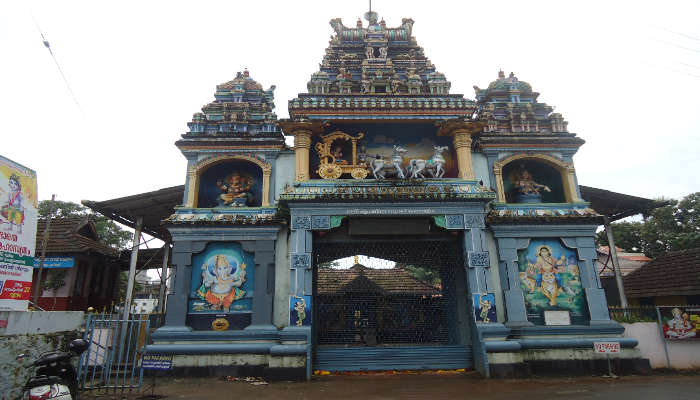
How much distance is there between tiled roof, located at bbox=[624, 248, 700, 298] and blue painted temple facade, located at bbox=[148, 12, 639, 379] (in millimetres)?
6484

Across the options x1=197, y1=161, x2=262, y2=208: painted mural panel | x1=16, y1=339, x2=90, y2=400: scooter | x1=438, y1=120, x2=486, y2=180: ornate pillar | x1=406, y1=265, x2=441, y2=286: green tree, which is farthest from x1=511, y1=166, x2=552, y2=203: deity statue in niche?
x1=16, y1=339, x2=90, y2=400: scooter

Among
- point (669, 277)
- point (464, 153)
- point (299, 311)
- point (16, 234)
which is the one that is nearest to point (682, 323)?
point (669, 277)

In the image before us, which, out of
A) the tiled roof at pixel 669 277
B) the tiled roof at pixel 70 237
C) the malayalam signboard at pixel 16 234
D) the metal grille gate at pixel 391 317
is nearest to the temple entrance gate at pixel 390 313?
the metal grille gate at pixel 391 317

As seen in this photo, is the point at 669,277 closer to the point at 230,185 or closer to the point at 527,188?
the point at 527,188

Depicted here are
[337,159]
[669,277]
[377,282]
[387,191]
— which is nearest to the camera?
[387,191]

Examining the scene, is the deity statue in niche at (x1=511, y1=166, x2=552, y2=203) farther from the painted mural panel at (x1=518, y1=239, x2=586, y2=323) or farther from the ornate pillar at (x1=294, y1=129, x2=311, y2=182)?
the ornate pillar at (x1=294, y1=129, x2=311, y2=182)

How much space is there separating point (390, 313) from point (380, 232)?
435cm

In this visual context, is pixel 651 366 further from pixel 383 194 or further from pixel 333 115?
pixel 333 115

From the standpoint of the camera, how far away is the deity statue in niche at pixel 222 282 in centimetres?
1301

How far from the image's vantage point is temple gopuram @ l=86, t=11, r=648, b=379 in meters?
12.2

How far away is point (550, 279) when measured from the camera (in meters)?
13.3

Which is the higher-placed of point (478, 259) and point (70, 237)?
point (70, 237)

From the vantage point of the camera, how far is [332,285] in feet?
50.8

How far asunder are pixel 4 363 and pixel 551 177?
17316 millimetres
